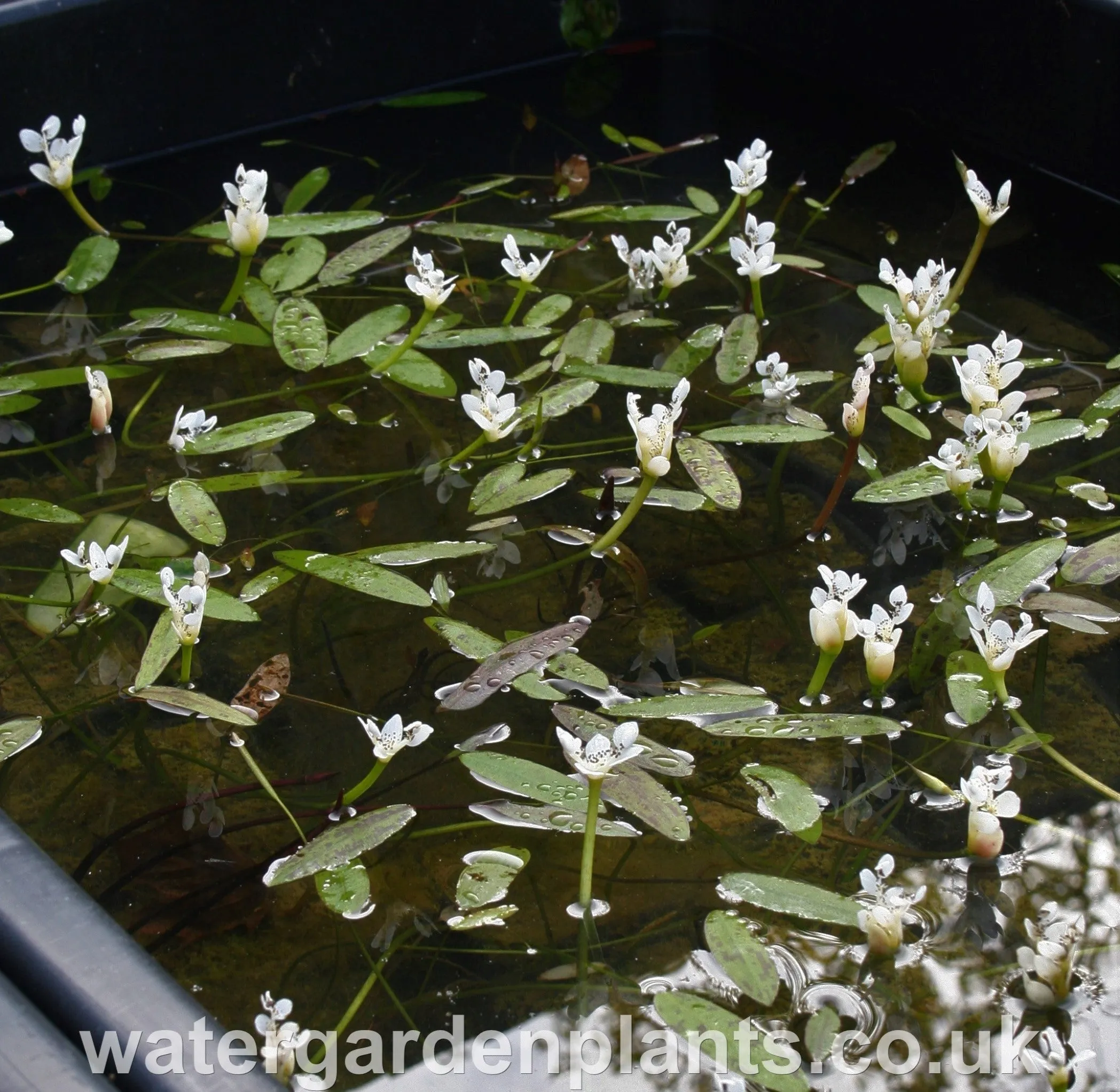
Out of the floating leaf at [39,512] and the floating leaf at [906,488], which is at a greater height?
the floating leaf at [39,512]

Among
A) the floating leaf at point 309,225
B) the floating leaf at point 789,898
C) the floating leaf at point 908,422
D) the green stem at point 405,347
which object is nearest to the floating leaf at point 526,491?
the green stem at point 405,347

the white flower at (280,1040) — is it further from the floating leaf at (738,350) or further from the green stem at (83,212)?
the green stem at (83,212)


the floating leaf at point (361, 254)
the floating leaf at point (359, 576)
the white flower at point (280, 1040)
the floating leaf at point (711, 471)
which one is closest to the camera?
the white flower at point (280, 1040)

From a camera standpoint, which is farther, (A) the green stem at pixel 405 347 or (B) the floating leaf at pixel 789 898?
(A) the green stem at pixel 405 347

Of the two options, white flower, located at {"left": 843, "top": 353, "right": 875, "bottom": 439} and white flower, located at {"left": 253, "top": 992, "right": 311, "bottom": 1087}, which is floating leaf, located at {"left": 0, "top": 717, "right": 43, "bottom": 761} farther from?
white flower, located at {"left": 843, "top": 353, "right": 875, "bottom": 439}

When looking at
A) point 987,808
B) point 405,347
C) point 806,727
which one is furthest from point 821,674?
point 405,347

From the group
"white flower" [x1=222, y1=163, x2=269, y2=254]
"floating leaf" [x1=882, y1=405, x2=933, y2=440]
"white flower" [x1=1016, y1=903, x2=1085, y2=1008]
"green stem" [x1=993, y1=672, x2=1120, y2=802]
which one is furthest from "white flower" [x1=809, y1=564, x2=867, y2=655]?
"white flower" [x1=222, y1=163, x2=269, y2=254]

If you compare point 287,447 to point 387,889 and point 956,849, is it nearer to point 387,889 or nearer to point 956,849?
point 387,889

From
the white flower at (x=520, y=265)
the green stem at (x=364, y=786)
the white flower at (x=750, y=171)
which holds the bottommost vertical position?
the green stem at (x=364, y=786)
